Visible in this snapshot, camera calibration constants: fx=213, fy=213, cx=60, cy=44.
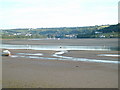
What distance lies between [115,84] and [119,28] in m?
103

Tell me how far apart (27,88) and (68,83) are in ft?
9.14

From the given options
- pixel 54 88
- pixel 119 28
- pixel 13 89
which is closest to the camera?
pixel 13 89

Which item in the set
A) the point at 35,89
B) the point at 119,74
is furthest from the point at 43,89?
the point at 119,74

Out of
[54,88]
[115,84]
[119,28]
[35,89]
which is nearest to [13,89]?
[35,89]

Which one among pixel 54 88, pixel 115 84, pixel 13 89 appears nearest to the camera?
pixel 13 89

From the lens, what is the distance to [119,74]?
→ 52.1ft

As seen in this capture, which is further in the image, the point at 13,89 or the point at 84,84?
the point at 84,84

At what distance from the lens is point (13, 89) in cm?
1042

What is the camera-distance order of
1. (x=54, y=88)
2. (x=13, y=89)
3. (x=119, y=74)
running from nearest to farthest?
(x=13, y=89) < (x=54, y=88) < (x=119, y=74)

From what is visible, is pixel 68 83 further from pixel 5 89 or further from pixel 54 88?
pixel 5 89

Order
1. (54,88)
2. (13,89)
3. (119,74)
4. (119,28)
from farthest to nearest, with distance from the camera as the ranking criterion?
(119,28) < (119,74) < (54,88) < (13,89)

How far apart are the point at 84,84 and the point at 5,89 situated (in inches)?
179

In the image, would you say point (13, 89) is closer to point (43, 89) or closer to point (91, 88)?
point (43, 89)

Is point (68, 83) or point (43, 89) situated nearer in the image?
point (43, 89)
